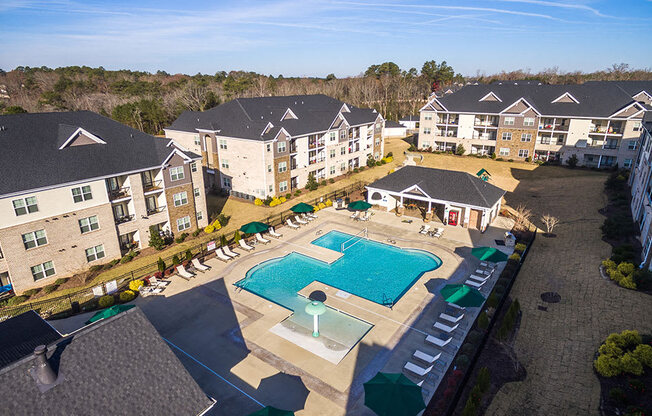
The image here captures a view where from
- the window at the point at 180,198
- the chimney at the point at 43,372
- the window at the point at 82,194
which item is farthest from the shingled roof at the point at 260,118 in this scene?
the chimney at the point at 43,372

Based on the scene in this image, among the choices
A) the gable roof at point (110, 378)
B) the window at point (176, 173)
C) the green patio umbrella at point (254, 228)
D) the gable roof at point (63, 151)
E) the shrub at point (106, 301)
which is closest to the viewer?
the gable roof at point (110, 378)

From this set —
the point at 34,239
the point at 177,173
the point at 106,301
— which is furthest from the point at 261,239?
the point at 34,239

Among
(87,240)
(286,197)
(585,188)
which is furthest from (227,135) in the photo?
(585,188)

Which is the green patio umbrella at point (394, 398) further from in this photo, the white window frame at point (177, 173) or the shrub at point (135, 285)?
the white window frame at point (177, 173)

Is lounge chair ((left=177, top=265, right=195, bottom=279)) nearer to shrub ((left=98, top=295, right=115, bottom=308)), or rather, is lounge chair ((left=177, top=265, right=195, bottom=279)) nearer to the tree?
shrub ((left=98, top=295, right=115, bottom=308))

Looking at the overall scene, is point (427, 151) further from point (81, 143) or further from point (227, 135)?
point (81, 143)
